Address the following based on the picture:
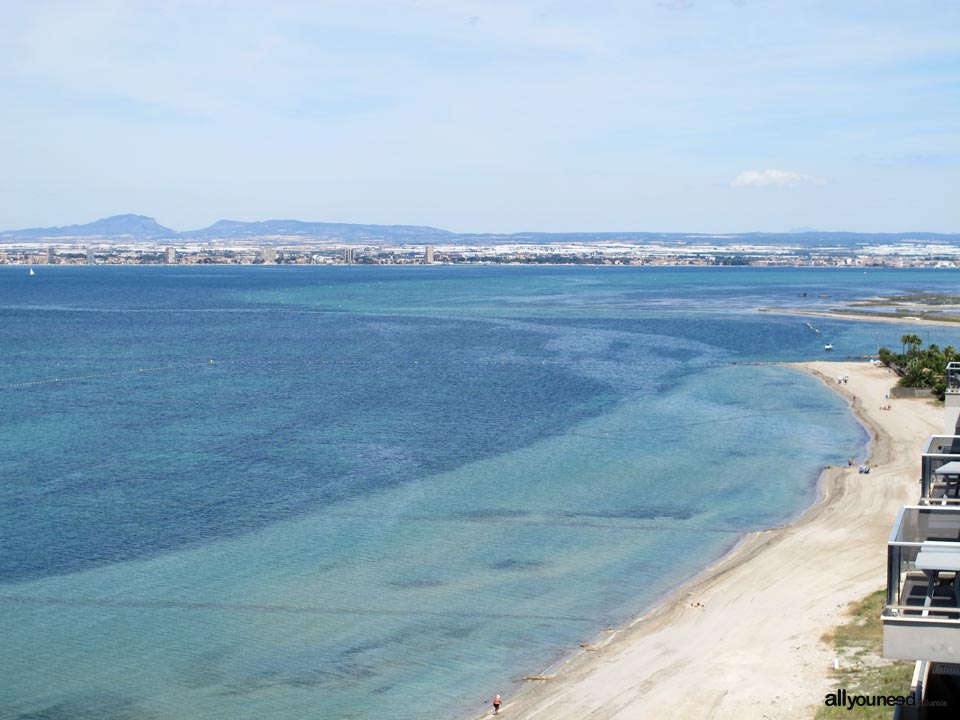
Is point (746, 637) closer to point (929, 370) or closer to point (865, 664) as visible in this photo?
point (865, 664)

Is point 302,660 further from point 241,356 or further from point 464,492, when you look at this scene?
point 241,356

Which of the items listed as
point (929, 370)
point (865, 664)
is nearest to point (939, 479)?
point (865, 664)

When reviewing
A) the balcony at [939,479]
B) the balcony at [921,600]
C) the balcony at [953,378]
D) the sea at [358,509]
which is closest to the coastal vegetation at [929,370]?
the sea at [358,509]

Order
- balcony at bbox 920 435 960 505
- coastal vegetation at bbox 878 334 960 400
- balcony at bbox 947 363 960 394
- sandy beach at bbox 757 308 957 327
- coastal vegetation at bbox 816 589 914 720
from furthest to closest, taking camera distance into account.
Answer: sandy beach at bbox 757 308 957 327
coastal vegetation at bbox 878 334 960 400
coastal vegetation at bbox 816 589 914 720
balcony at bbox 947 363 960 394
balcony at bbox 920 435 960 505

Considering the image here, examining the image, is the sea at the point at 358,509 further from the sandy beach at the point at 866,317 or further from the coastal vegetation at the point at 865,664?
the sandy beach at the point at 866,317

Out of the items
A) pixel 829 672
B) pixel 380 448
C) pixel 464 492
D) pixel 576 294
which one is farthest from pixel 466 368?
pixel 576 294

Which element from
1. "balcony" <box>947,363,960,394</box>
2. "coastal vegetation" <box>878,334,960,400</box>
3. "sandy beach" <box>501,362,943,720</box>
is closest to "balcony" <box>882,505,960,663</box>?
"balcony" <box>947,363,960,394</box>

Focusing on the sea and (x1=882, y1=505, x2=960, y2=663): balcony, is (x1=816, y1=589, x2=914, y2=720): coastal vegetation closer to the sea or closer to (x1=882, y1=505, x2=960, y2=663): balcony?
the sea
